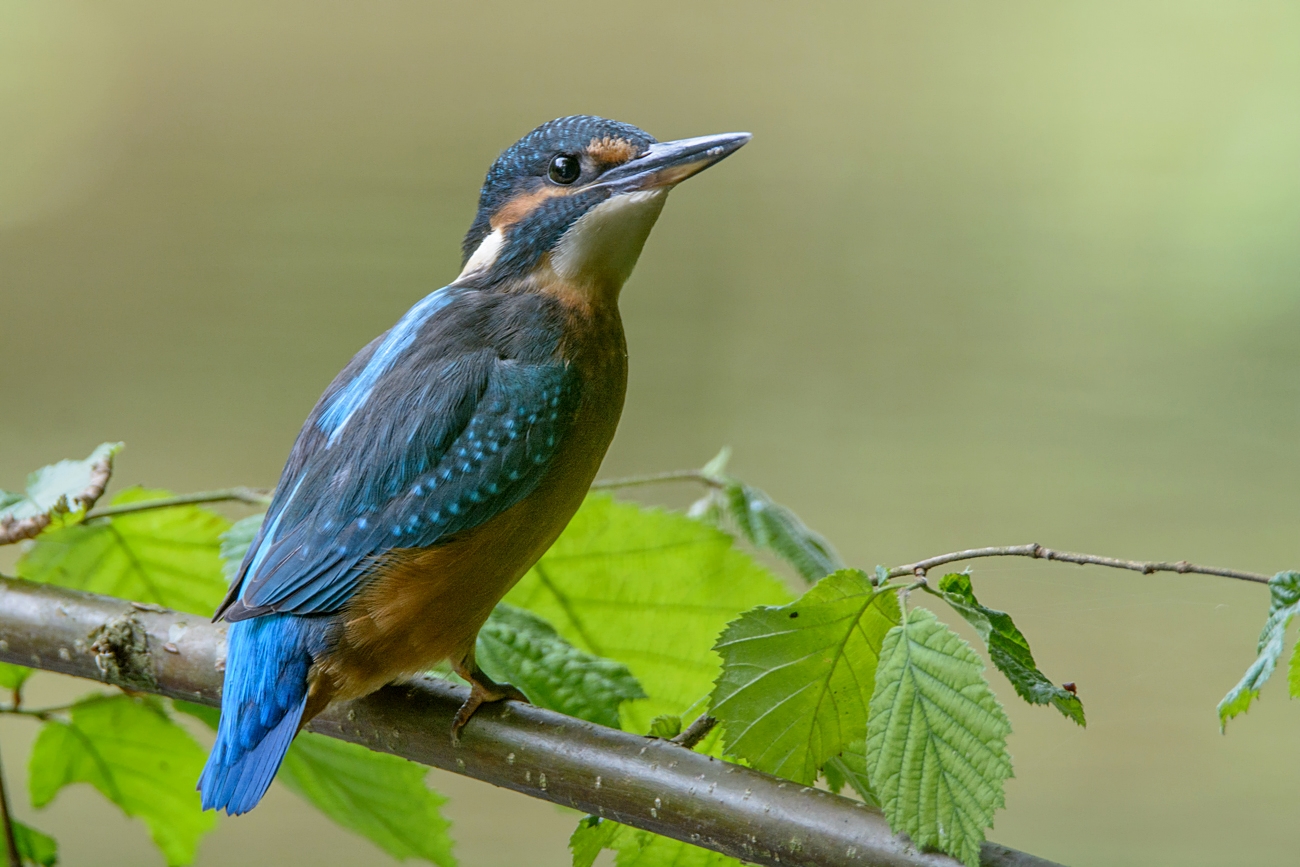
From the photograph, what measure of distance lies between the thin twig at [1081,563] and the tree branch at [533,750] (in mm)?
116

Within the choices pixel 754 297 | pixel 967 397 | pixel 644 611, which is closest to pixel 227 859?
pixel 754 297

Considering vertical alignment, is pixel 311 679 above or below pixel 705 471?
below

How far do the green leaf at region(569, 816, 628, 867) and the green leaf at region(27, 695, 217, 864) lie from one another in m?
0.39

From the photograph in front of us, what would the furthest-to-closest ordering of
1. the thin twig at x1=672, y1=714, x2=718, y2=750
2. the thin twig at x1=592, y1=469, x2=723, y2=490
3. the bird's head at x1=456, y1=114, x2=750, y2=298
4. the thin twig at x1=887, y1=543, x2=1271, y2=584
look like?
the thin twig at x1=592, y1=469, x2=723, y2=490 < the bird's head at x1=456, y1=114, x2=750, y2=298 < the thin twig at x1=672, y1=714, x2=718, y2=750 < the thin twig at x1=887, y1=543, x2=1271, y2=584

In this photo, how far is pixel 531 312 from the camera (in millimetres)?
716

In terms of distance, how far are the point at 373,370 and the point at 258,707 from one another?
8.7 inches

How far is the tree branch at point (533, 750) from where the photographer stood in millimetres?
517

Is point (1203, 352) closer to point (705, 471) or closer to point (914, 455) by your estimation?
point (914, 455)

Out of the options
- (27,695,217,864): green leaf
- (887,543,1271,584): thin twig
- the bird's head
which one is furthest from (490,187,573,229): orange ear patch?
(27,695,217,864): green leaf

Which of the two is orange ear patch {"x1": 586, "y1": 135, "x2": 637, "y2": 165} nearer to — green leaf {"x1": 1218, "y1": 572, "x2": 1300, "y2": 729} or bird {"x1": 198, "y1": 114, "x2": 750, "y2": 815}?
bird {"x1": 198, "y1": 114, "x2": 750, "y2": 815}

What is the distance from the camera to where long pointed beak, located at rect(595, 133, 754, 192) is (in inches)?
26.0

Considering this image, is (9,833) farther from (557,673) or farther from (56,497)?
(557,673)

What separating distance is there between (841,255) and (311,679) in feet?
6.82

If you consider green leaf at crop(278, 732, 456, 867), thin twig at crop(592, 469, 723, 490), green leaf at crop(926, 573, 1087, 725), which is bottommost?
green leaf at crop(278, 732, 456, 867)
